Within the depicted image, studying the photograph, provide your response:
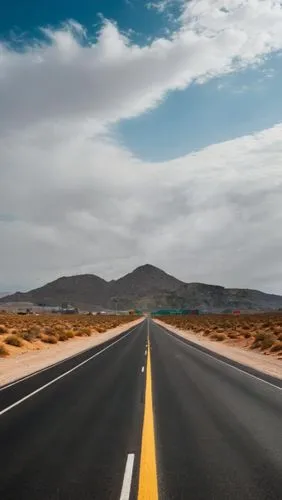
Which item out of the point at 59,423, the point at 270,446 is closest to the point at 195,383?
the point at 59,423

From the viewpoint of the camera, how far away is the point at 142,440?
9.30m

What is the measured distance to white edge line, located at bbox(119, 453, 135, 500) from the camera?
6309mm

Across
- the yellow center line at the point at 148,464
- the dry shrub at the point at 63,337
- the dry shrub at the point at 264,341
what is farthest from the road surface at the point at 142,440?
the dry shrub at the point at 63,337

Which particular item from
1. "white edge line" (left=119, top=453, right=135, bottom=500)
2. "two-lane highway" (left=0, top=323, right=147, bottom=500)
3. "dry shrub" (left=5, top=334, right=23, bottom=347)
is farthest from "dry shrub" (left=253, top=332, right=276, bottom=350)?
"white edge line" (left=119, top=453, right=135, bottom=500)

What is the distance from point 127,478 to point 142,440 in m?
2.32

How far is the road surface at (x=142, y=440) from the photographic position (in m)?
6.62

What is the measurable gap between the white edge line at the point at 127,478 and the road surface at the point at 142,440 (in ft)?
0.05

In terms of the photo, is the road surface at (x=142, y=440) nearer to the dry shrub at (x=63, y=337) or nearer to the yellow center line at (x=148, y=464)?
the yellow center line at (x=148, y=464)

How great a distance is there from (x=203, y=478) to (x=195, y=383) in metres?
10.9

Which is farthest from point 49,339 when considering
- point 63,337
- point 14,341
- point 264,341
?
point 264,341

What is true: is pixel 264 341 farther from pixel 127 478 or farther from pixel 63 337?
pixel 127 478

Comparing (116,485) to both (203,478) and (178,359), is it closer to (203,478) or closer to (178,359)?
(203,478)

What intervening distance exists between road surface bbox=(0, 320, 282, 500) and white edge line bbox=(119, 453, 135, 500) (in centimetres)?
2

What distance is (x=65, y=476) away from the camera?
710cm
